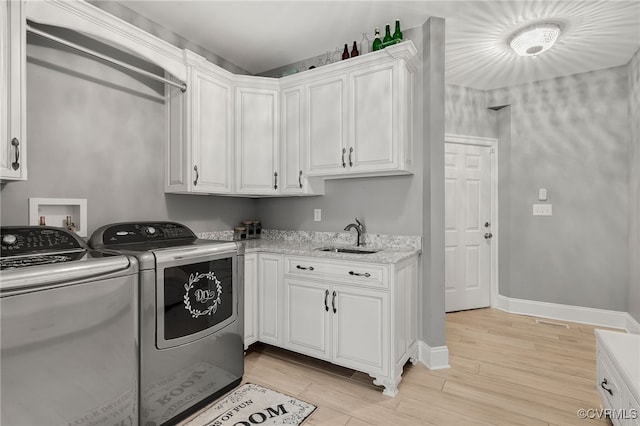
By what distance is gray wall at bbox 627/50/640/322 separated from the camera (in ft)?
9.91

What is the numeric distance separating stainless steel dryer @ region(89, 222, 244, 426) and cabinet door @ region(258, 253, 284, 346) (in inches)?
15.2

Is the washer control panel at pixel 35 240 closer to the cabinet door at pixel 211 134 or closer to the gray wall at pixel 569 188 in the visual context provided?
the cabinet door at pixel 211 134

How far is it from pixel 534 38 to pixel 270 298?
3096mm

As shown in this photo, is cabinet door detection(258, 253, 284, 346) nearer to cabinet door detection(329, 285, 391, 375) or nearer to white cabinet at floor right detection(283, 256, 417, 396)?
white cabinet at floor right detection(283, 256, 417, 396)

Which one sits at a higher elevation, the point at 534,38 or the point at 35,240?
the point at 534,38

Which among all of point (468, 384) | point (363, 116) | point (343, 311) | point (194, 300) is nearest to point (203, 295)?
point (194, 300)

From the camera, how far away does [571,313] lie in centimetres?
358

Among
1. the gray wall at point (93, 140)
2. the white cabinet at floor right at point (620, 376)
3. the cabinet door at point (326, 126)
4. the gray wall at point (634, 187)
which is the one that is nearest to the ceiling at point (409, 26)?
the gray wall at point (634, 187)

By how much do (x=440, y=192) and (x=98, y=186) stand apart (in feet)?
8.41

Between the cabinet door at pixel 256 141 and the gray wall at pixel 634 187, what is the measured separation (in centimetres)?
345

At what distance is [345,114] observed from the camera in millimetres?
2641

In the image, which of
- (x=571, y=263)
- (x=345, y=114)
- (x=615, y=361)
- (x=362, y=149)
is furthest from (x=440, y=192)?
(x=571, y=263)

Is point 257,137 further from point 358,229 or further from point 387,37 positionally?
point 387,37

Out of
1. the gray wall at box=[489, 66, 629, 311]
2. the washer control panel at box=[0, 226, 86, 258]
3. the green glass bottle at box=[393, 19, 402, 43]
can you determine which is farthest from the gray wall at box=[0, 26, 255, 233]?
the gray wall at box=[489, 66, 629, 311]
